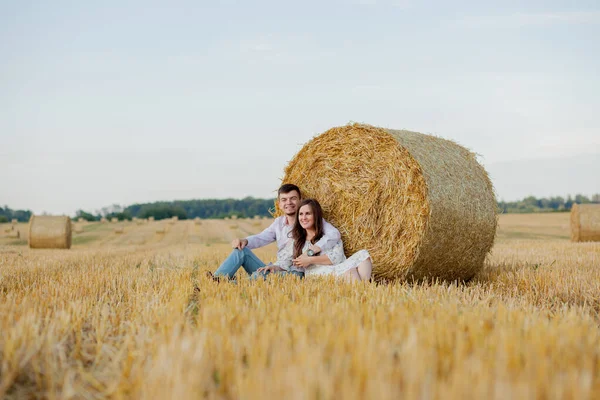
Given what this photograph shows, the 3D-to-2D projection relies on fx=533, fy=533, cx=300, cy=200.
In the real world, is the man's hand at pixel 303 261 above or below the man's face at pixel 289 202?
below

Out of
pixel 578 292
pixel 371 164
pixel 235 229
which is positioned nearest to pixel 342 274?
pixel 371 164

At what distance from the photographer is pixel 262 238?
7371 mm

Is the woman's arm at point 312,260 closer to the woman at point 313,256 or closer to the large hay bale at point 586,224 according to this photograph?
the woman at point 313,256

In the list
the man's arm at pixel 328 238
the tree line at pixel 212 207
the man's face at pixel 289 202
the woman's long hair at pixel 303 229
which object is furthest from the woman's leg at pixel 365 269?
the tree line at pixel 212 207

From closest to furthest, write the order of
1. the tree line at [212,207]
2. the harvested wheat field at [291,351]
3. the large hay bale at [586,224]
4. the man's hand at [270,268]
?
the harvested wheat field at [291,351] < the man's hand at [270,268] < the large hay bale at [586,224] < the tree line at [212,207]

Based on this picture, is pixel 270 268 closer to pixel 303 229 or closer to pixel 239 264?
pixel 239 264

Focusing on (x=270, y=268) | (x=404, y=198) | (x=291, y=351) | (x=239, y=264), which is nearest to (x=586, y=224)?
(x=404, y=198)

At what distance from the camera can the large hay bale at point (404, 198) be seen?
643 cm

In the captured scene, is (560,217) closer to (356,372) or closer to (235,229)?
(235,229)

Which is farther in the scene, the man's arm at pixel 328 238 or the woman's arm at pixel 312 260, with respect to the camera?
the man's arm at pixel 328 238

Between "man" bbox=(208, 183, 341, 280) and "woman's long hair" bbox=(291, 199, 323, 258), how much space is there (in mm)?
102

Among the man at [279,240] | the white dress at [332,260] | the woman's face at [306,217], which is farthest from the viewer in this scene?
the woman's face at [306,217]

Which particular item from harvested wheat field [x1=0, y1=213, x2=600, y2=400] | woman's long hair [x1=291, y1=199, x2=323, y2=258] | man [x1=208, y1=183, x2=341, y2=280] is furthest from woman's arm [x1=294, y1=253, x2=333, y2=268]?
harvested wheat field [x1=0, y1=213, x2=600, y2=400]

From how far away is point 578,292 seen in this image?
233 inches
